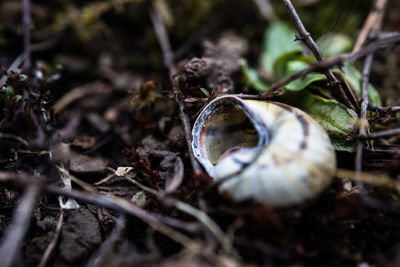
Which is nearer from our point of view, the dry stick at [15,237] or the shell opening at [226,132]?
the dry stick at [15,237]

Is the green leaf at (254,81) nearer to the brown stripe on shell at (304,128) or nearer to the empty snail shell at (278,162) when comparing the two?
the empty snail shell at (278,162)

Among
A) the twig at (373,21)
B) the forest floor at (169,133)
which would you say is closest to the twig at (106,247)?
the forest floor at (169,133)

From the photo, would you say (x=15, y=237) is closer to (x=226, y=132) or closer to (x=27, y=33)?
(x=226, y=132)

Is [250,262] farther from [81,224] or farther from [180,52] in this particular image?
[180,52]

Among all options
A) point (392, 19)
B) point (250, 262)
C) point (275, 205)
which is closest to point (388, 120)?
point (275, 205)

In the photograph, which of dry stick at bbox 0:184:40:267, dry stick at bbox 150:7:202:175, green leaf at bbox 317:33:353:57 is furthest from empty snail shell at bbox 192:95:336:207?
green leaf at bbox 317:33:353:57

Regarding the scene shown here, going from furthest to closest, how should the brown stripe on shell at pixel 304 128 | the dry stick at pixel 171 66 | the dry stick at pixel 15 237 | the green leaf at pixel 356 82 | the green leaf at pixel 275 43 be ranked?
the green leaf at pixel 275 43, the green leaf at pixel 356 82, the dry stick at pixel 171 66, the brown stripe on shell at pixel 304 128, the dry stick at pixel 15 237

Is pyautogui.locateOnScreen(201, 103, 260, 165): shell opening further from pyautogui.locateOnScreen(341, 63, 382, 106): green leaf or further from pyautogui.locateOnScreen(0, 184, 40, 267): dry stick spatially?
pyautogui.locateOnScreen(0, 184, 40, 267): dry stick

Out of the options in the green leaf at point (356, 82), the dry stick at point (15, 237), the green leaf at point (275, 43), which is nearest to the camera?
the dry stick at point (15, 237)
